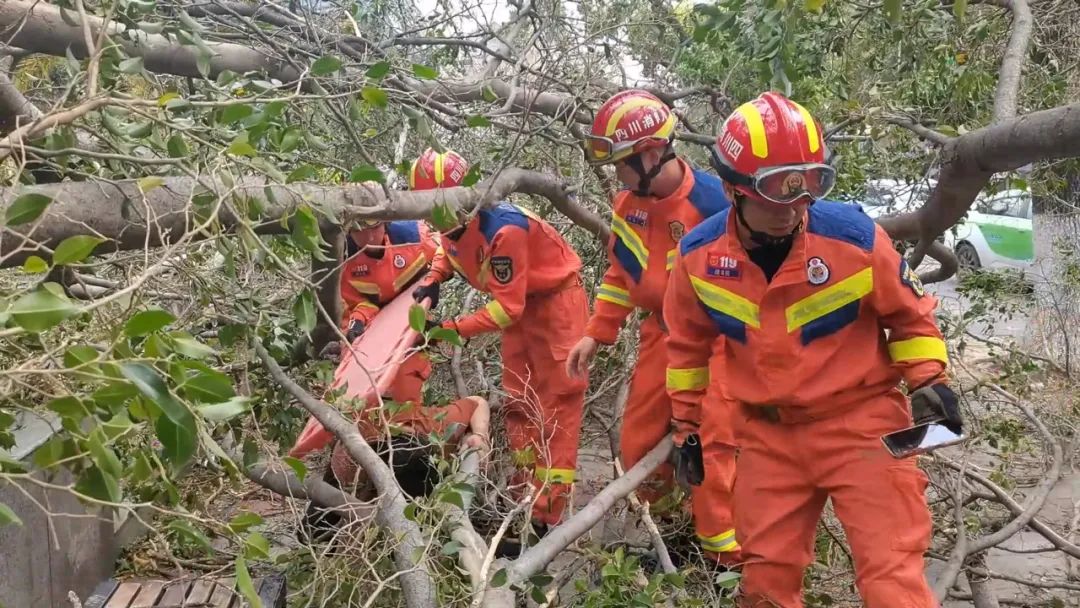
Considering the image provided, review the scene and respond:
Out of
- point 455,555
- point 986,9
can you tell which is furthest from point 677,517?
point 986,9

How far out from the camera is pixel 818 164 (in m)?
2.69

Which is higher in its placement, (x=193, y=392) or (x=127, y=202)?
(x=127, y=202)

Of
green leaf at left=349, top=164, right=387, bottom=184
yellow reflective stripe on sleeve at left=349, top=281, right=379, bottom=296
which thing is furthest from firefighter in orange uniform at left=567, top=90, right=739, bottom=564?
green leaf at left=349, top=164, right=387, bottom=184

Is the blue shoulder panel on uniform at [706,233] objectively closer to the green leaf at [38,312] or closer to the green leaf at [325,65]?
the green leaf at [325,65]

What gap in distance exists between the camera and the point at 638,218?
4.04m

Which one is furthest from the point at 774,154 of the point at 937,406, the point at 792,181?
the point at 937,406

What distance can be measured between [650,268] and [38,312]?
3.07m

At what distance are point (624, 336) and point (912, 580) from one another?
2479 mm

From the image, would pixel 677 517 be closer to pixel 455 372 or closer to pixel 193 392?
pixel 455 372

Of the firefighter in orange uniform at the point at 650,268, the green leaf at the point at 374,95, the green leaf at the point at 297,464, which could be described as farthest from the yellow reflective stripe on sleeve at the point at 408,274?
the green leaf at the point at 297,464

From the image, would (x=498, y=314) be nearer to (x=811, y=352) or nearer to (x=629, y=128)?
(x=629, y=128)

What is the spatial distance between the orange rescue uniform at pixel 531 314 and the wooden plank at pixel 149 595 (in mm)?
1626

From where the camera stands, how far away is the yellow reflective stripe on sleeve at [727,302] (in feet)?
9.59

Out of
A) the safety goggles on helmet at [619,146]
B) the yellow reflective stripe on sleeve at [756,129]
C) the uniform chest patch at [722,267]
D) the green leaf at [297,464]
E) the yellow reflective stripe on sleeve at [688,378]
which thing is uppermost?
the yellow reflective stripe on sleeve at [756,129]
